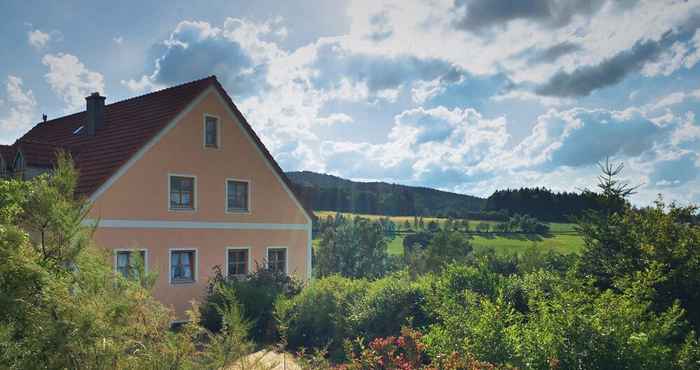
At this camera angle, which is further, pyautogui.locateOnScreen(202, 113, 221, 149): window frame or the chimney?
the chimney

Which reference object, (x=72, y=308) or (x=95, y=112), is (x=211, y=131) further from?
(x=72, y=308)

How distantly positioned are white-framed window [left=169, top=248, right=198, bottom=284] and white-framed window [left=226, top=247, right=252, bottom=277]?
1301 mm

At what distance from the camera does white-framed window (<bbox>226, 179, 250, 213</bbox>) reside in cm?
1920

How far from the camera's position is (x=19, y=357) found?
3.68 m

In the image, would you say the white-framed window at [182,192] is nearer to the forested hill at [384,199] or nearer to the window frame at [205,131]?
the window frame at [205,131]

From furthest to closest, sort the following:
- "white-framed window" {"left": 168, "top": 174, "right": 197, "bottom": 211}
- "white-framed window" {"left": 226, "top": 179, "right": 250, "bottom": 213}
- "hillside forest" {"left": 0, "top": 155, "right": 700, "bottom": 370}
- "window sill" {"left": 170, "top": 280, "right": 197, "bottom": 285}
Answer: "white-framed window" {"left": 226, "top": 179, "right": 250, "bottom": 213} < "white-framed window" {"left": 168, "top": 174, "right": 197, "bottom": 211} < "window sill" {"left": 170, "top": 280, "right": 197, "bottom": 285} < "hillside forest" {"left": 0, "top": 155, "right": 700, "bottom": 370}

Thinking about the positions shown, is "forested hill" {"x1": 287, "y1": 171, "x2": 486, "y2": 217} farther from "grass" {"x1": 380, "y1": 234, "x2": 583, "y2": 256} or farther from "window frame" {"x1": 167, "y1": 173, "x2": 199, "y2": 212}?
"window frame" {"x1": 167, "y1": 173, "x2": 199, "y2": 212}

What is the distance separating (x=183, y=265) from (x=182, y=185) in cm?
246

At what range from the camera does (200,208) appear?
18.2 meters

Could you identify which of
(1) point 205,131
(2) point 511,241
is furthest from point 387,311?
(2) point 511,241

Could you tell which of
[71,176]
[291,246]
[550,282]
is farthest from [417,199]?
[71,176]

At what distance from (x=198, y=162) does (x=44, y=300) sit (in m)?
14.6

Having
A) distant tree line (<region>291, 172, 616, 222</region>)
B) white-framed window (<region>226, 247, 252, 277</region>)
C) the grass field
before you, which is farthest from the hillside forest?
distant tree line (<region>291, 172, 616, 222</region>)

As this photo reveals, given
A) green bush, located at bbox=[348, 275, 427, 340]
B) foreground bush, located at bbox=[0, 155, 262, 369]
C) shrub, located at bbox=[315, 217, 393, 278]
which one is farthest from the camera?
shrub, located at bbox=[315, 217, 393, 278]
